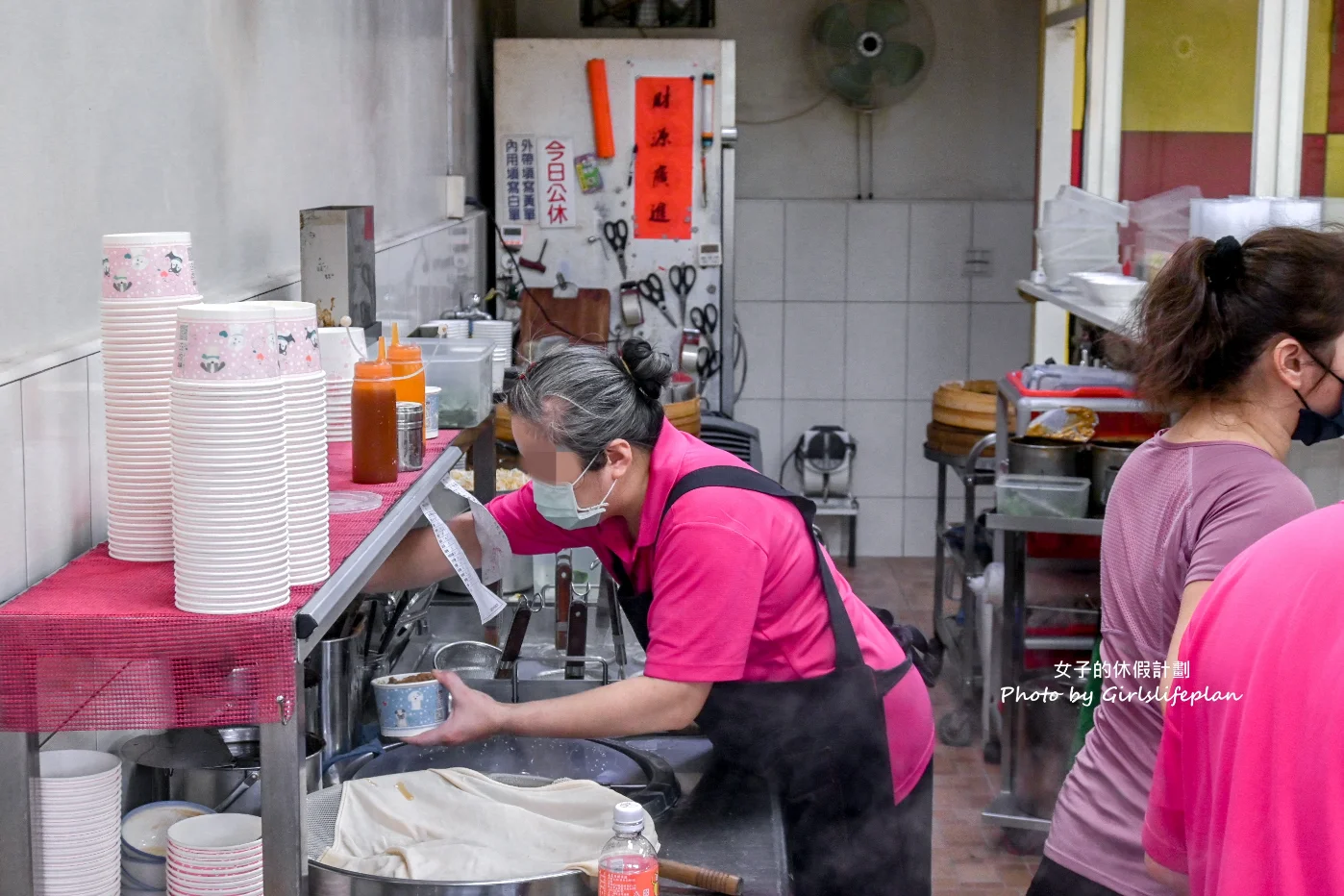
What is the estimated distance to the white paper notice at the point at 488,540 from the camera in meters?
2.33

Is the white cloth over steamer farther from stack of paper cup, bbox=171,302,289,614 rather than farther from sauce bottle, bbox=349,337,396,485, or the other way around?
stack of paper cup, bbox=171,302,289,614

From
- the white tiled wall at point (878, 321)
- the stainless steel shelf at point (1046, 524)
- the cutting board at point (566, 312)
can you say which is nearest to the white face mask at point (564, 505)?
the stainless steel shelf at point (1046, 524)

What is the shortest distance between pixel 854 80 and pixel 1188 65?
5.81 ft

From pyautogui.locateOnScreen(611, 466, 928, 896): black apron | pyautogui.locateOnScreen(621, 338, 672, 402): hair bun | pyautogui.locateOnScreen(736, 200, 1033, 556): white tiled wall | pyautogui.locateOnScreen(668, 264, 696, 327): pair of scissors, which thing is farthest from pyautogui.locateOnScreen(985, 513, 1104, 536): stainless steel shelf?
pyautogui.locateOnScreen(736, 200, 1033, 556): white tiled wall

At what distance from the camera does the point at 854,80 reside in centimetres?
640

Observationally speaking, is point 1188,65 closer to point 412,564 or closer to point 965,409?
point 965,409

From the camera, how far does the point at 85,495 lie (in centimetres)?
170

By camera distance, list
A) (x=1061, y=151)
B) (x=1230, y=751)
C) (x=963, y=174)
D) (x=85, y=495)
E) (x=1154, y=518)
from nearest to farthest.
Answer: (x=1230, y=751) → (x=85, y=495) → (x=1154, y=518) → (x=1061, y=151) → (x=963, y=174)

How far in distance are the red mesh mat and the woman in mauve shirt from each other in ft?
3.68

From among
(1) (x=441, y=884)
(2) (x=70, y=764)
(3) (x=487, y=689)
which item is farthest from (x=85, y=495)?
(3) (x=487, y=689)

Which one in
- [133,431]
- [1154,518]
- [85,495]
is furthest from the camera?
[1154,518]

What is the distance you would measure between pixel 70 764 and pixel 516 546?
105 centimetres

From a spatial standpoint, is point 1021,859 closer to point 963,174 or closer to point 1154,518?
point 1154,518

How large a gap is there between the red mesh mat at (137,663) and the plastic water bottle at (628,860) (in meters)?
0.52
